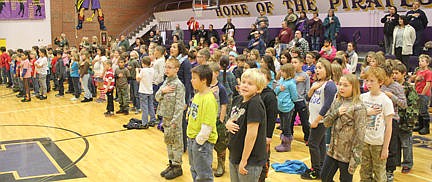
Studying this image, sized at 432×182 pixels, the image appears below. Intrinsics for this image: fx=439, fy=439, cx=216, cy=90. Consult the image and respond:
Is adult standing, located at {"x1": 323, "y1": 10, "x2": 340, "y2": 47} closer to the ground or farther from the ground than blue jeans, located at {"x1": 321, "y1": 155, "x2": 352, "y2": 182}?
farther from the ground

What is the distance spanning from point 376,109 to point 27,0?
69.4 ft

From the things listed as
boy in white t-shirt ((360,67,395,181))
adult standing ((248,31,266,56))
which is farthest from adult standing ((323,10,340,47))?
boy in white t-shirt ((360,67,395,181))

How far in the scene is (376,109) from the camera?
4.56m

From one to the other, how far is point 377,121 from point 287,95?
2416 mm

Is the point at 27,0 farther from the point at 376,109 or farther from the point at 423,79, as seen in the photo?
the point at 376,109

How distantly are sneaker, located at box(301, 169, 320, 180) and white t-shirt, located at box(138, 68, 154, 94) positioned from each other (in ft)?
13.2

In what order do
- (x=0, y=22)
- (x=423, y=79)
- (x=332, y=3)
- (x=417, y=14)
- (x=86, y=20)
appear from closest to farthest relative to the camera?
(x=423, y=79) → (x=417, y=14) → (x=332, y=3) → (x=0, y=22) → (x=86, y=20)

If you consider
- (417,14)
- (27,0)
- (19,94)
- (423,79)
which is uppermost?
(27,0)

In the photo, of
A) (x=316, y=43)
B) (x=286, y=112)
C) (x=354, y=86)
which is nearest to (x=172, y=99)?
(x=286, y=112)

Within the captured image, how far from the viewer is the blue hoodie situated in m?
6.86

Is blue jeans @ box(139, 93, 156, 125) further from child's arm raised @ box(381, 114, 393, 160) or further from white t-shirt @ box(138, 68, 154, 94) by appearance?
child's arm raised @ box(381, 114, 393, 160)

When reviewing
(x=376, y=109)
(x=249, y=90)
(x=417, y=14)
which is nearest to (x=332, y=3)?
(x=417, y=14)

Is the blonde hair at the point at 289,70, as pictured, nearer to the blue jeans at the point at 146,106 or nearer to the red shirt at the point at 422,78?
the red shirt at the point at 422,78

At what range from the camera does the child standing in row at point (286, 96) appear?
6840 millimetres
